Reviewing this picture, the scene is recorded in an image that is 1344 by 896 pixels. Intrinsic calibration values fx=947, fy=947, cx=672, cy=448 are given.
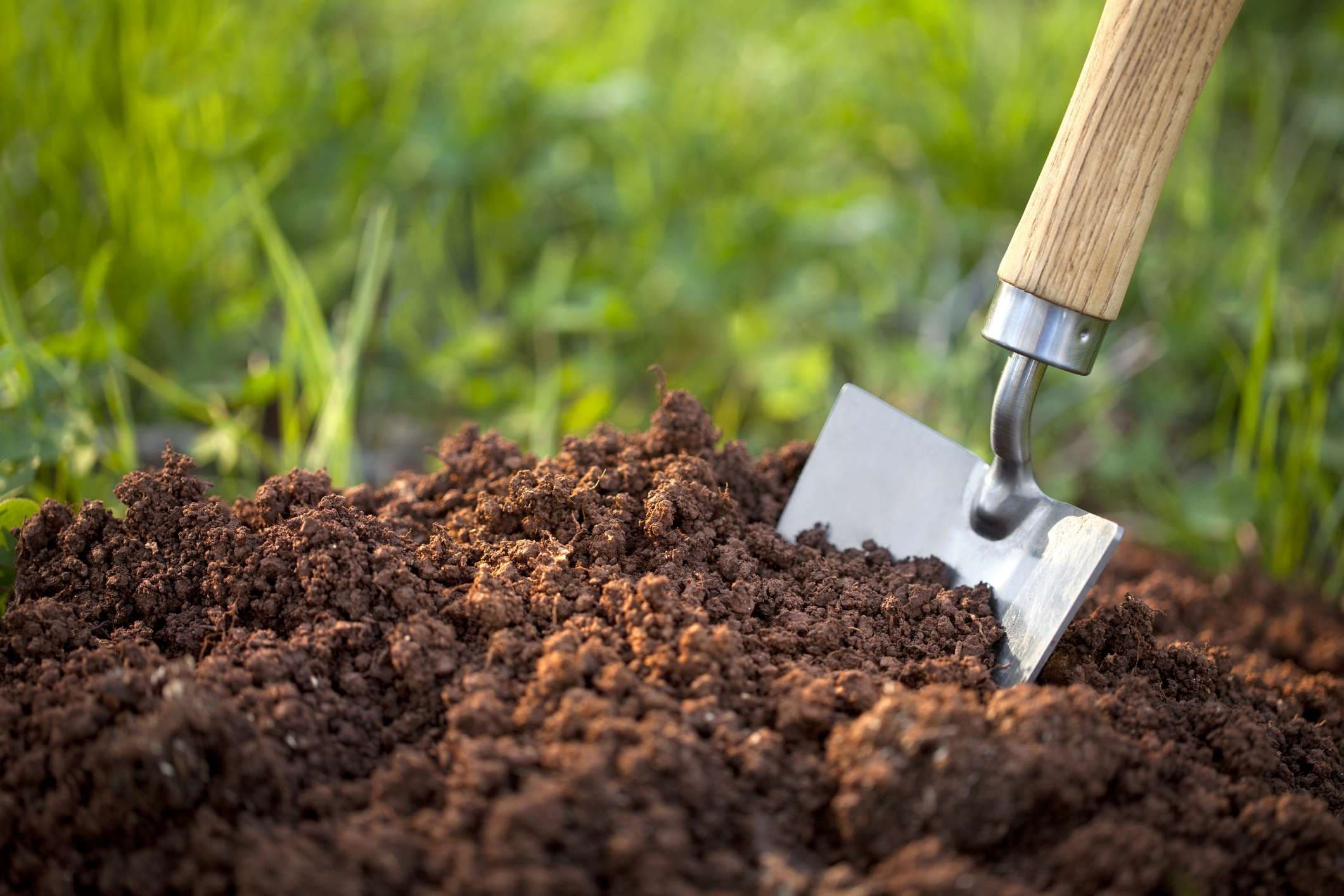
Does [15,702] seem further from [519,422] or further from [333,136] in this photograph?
[333,136]

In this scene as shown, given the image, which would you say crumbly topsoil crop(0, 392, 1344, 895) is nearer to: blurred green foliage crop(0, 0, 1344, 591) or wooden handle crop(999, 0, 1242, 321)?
wooden handle crop(999, 0, 1242, 321)

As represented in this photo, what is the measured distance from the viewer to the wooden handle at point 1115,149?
3.85 feet

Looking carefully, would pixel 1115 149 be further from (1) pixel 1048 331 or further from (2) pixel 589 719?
(2) pixel 589 719

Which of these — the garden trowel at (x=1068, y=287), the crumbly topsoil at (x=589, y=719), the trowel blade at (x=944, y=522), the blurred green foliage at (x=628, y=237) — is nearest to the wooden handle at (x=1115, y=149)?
the garden trowel at (x=1068, y=287)

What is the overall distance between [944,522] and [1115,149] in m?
0.56

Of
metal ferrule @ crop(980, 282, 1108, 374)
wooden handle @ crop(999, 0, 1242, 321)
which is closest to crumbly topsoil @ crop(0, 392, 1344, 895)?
metal ferrule @ crop(980, 282, 1108, 374)

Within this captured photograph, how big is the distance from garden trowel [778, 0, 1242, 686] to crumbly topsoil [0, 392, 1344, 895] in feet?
0.24

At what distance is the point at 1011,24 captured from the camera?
11.1 ft

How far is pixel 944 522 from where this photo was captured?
143 centimetres

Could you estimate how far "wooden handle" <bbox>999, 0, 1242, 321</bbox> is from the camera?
3.85 feet

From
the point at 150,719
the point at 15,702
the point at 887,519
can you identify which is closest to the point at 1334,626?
the point at 887,519

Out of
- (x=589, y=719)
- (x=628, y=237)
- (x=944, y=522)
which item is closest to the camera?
(x=589, y=719)

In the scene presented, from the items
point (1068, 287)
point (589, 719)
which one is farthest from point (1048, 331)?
point (589, 719)

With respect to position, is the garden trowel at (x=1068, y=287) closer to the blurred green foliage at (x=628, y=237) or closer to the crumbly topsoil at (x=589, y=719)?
the crumbly topsoil at (x=589, y=719)
